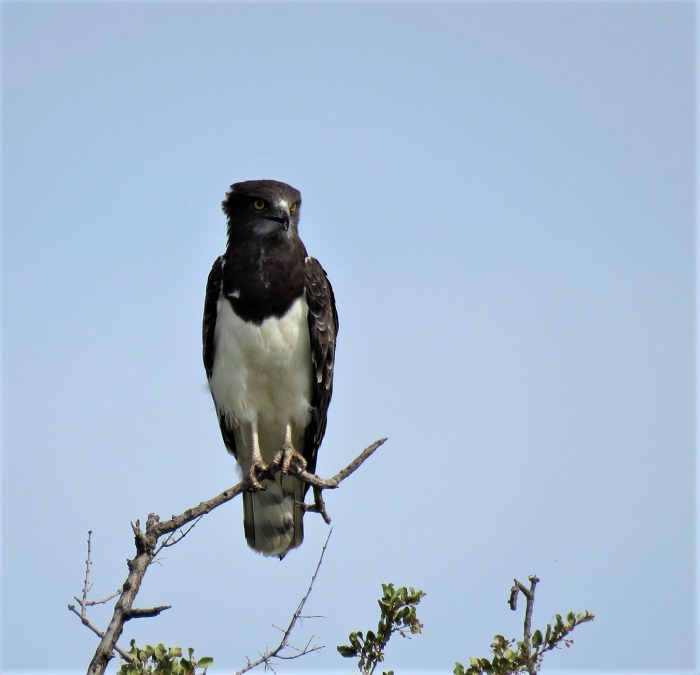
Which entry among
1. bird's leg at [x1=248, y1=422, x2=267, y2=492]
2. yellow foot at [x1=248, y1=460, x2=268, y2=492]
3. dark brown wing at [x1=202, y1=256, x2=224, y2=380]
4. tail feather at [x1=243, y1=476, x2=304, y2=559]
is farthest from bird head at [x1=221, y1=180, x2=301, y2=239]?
tail feather at [x1=243, y1=476, x2=304, y2=559]

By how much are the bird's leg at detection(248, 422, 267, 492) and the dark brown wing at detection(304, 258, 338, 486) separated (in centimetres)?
47

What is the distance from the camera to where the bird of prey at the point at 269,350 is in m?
8.65

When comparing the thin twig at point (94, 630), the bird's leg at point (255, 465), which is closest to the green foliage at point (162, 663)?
the thin twig at point (94, 630)

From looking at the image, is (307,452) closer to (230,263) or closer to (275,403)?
(275,403)

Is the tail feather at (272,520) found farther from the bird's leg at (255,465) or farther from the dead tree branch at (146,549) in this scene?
the dead tree branch at (146,549)

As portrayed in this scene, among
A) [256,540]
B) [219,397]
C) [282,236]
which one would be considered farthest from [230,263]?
[256,540]

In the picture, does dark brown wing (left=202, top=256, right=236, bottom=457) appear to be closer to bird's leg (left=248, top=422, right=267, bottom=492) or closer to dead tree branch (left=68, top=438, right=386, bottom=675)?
bird's leg (left=248, top=422, right=267, bottom=492)

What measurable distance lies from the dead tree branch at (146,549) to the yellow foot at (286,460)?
103cm

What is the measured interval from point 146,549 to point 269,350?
8.69 ft

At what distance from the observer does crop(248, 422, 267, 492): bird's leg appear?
8.42 meters

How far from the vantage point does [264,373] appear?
8.81 metres

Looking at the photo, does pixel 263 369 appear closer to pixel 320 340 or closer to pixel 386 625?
pixel 320 340

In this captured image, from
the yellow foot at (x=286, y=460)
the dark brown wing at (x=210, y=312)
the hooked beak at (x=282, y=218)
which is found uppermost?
the hooked beak at (x=282, y=218)

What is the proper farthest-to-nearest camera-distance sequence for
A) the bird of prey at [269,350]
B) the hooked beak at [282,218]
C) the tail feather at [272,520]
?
the tail feather at [272,520] → the hooked beak at [282,218] → the bird of prey at [269,350]
